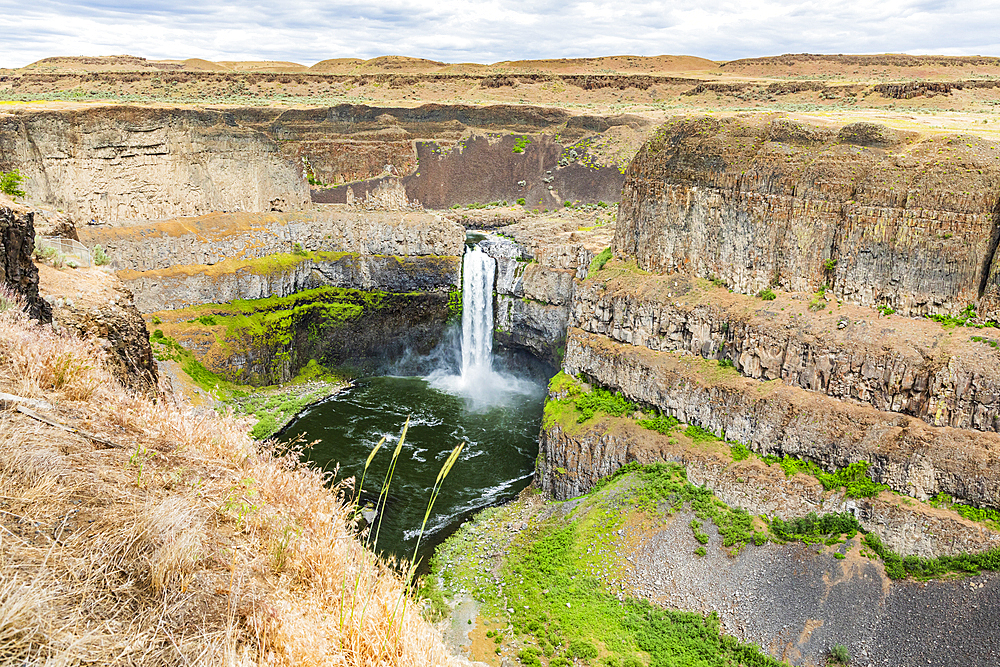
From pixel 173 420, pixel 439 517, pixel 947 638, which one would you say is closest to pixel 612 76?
pixel 439 517

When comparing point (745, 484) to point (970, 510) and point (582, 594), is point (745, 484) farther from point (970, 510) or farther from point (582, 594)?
point (582, 594)

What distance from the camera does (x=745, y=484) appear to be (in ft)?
80.2

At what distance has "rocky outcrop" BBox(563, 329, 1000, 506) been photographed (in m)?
21.4

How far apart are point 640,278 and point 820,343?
9383 millimetres

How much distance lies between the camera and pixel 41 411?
7.90 metres

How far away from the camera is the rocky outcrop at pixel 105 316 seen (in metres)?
17.6

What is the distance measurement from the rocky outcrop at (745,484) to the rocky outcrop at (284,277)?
66.4 feet

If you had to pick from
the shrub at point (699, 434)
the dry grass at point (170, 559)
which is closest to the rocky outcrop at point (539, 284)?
the shrub at point (699, 434)

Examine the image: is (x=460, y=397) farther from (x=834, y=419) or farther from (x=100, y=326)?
(x=100, y=326)

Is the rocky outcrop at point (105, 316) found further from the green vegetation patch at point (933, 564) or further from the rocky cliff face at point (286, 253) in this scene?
the rocky cliff face at point (286, 253)

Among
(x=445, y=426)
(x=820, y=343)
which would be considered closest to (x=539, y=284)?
(x=445, y=426)

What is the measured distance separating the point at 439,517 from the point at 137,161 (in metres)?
34.0

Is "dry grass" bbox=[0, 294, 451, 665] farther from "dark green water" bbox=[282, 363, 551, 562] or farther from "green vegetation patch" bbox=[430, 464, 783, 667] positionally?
"dark green water" bbox=[282, 363, 551, 562]

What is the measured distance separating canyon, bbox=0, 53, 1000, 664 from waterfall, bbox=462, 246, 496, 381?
0.76 meters
